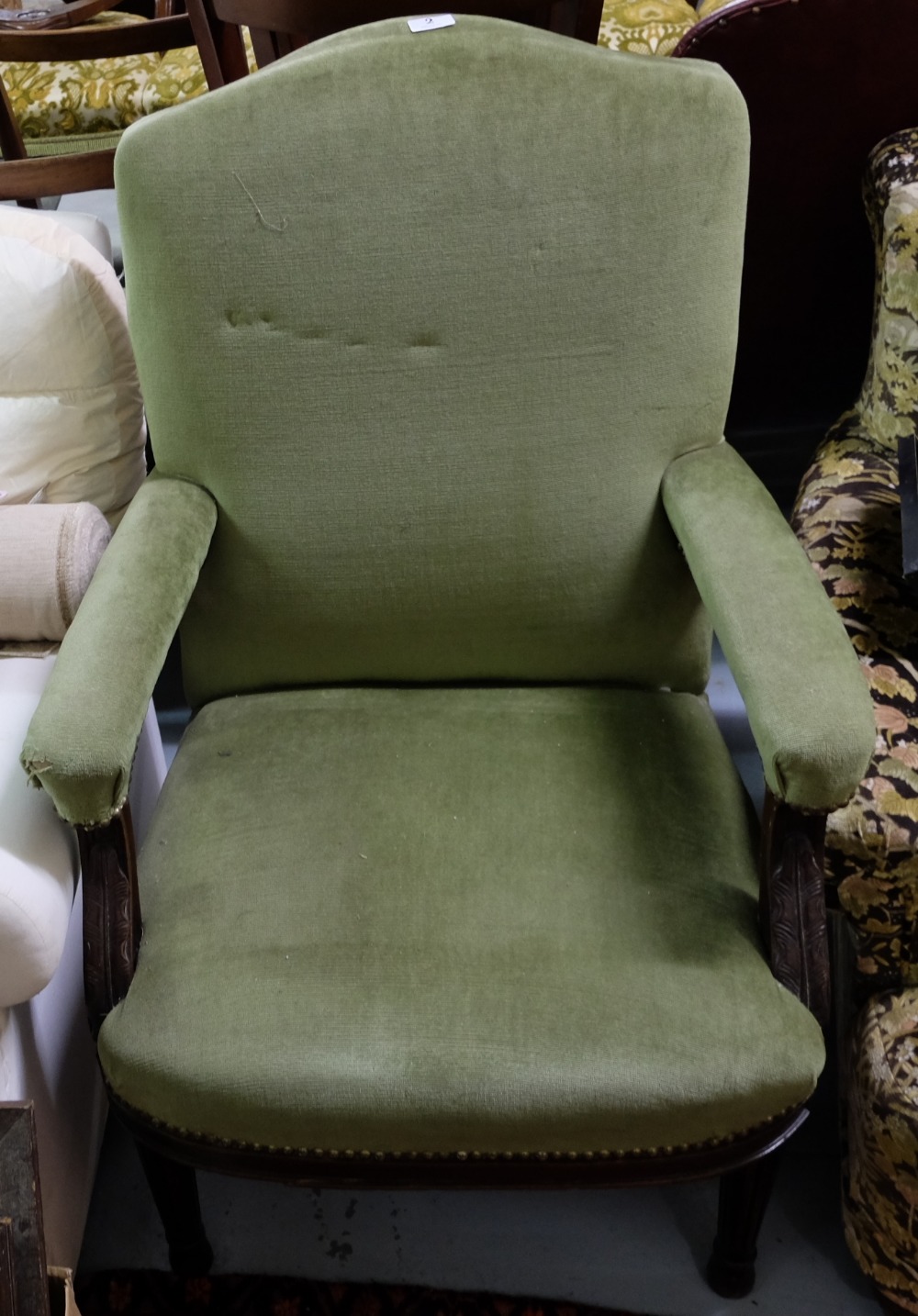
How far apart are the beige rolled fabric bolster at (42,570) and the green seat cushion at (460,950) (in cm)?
20

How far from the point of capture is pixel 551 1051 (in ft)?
2.76

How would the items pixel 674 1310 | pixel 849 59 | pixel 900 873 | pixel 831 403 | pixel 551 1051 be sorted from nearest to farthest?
pixel 551 1051, pixel 900 873, pixel 674 1310, pixel 849 59, pixel 831 403

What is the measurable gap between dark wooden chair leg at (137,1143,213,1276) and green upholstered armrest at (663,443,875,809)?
24.7 inches

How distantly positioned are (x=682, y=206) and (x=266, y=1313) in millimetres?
1117

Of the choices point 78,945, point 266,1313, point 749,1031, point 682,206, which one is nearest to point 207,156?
point 682,206

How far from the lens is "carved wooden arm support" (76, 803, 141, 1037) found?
906 mm

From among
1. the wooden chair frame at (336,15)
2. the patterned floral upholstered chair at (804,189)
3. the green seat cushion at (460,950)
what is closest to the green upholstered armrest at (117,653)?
the green seat cushion at (460,950)

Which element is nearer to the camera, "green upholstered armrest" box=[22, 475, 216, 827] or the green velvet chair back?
"green upholstered armrest" box=[22, 475, 216, 827]

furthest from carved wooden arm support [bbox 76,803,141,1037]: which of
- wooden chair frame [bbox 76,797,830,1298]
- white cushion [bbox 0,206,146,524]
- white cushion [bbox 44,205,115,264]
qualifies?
white cushion [bbox 44,205,115,264]

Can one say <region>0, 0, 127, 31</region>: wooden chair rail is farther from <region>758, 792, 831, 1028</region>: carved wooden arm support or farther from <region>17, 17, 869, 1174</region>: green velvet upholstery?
<region>758, 792, 831, 1028</region>: carved wooden arm support

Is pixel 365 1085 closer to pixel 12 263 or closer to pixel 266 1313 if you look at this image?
pixel 266 1313

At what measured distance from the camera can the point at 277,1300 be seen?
111cm

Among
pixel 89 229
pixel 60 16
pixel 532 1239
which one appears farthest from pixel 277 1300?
pixel 60 16

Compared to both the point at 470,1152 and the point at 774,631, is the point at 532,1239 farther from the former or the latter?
the point at 774,631
